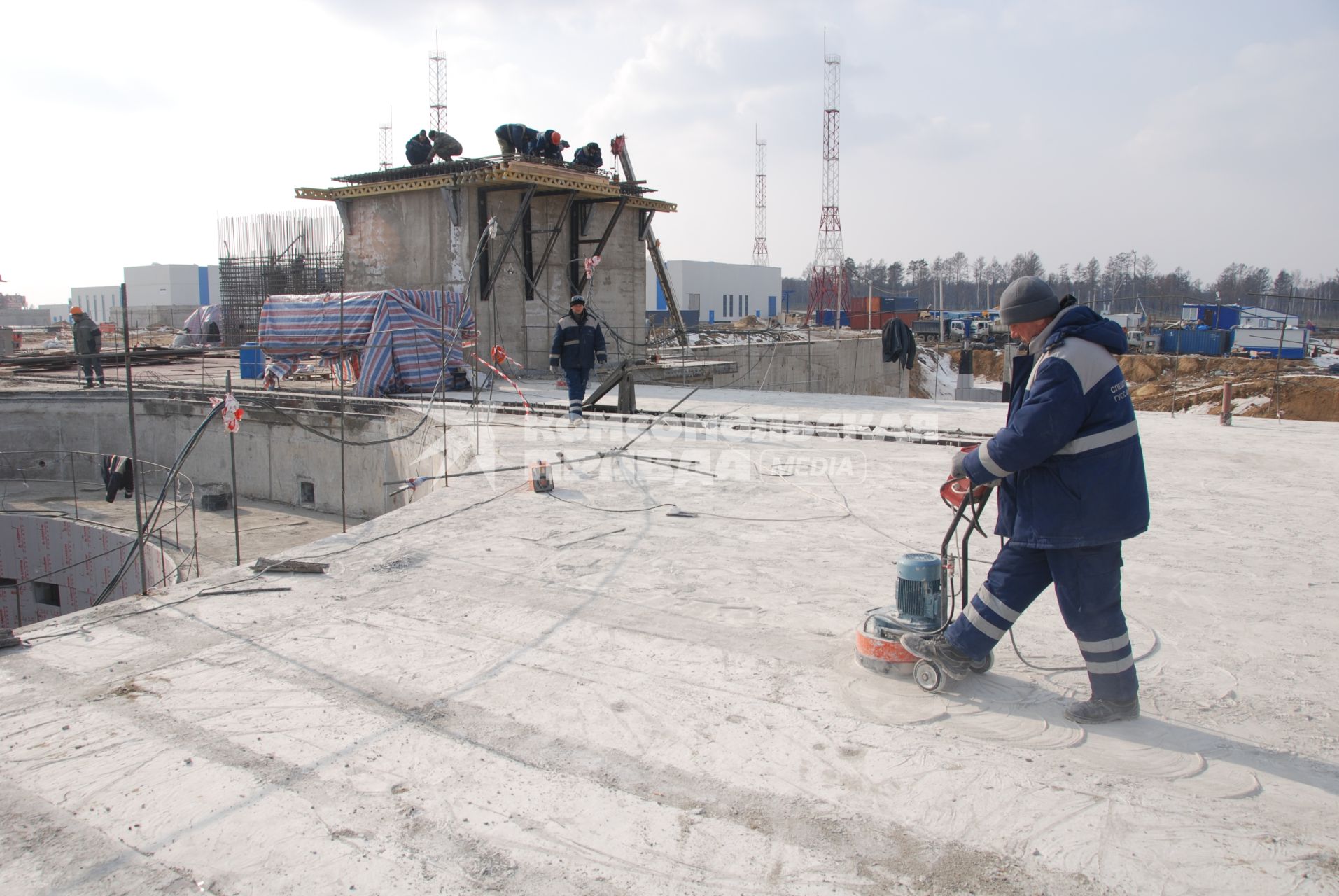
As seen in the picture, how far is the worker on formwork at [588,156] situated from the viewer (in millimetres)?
20375

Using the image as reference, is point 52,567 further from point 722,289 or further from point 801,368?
point 722,289

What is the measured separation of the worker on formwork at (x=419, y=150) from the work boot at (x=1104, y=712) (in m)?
19.2

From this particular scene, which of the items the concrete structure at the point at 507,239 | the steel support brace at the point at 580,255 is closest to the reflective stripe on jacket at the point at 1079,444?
the concrete structure at the point at 507,239

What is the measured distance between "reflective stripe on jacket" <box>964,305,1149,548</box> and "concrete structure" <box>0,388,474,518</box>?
27.4 ft

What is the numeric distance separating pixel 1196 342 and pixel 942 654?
44.4 meters

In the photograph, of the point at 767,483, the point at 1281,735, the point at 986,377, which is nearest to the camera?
the point at 1281,735

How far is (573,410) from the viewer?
11625 millimetres

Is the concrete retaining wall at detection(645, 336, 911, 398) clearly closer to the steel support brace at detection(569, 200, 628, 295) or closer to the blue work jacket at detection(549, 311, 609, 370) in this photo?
the steel support brace at detection(569, 200, 628, 295)

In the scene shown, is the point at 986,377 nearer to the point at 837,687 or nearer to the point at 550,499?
the point at 550,499

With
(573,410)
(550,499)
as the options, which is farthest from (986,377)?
(550,499)

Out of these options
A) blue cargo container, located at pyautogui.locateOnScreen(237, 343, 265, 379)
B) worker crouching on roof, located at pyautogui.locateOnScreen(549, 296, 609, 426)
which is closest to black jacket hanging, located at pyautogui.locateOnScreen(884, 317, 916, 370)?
worker crouching on roof, located at pyautogui.locateOnScreen(549, 296, 609, 426)

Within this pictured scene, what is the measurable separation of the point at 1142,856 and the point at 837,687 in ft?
4.57

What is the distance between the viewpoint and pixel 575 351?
12.1m

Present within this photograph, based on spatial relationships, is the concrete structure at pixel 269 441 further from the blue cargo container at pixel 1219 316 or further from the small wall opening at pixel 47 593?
the blue cargo container at pixel 1219 316
